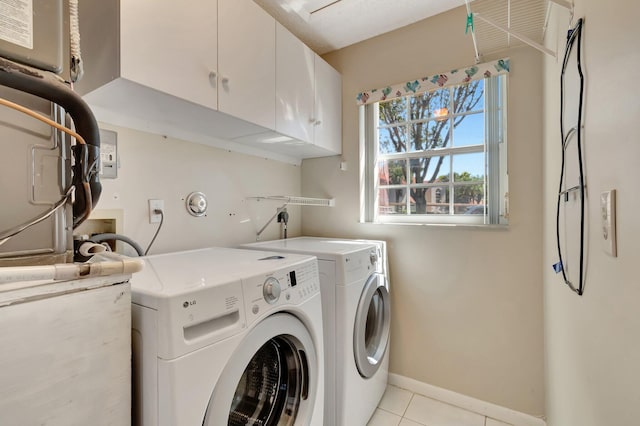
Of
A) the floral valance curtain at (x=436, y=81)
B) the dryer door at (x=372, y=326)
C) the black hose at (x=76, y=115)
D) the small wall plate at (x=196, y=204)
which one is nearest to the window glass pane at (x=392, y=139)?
the floral valance curtain at (x=436, y=81)

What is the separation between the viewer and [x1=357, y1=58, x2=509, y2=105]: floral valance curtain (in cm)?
179

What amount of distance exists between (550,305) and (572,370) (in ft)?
1.80

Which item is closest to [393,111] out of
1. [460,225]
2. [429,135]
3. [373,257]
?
[429,135]

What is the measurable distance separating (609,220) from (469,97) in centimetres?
165

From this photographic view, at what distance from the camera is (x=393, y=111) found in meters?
2.30

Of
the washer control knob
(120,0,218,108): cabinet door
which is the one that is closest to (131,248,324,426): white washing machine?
the washer control knob

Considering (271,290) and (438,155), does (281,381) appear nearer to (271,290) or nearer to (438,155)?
(271,290)

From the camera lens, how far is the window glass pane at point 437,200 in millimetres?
2078

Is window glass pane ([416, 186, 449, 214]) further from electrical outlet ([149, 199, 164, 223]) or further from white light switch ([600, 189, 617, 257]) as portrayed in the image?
electrical outlet ([149, 199, 164, 223])

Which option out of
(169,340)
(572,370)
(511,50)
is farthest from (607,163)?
(511,50)

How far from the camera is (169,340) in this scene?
71 cm

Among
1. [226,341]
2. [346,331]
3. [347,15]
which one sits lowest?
[346,331]

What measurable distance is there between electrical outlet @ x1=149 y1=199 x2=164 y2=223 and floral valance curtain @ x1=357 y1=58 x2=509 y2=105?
1.59 metres

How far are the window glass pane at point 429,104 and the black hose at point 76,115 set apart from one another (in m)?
2.05
